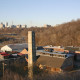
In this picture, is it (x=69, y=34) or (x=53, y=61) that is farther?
(x=69, y=34)

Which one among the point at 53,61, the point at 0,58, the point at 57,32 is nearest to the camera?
the point at 53,61

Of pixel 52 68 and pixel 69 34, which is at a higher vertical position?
pixel 69 34

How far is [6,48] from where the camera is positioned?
634 inches

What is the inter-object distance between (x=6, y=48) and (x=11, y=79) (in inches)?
446

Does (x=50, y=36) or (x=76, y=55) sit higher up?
(x=50, y=36)

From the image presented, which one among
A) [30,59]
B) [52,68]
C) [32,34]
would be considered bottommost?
[52,68]

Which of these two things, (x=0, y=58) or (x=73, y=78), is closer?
(x=73, y=78)

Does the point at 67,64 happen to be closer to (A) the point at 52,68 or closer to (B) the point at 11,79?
(A) the point at 52,68

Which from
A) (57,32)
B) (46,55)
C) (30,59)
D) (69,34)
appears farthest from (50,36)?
(30,59)

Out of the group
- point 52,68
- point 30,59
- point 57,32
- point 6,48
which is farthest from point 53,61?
point 57,32

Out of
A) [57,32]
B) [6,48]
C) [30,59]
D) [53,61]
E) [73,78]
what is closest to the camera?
[73,78]

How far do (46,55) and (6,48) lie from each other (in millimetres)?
7249

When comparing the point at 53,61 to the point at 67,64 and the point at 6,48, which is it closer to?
the point at 67,64

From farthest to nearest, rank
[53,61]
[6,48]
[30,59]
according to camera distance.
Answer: [6,48]
[53,61]
[30,59]
